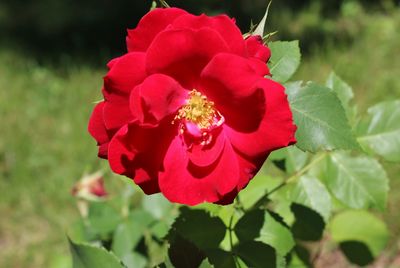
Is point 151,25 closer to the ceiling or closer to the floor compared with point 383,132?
closer to the ceiling

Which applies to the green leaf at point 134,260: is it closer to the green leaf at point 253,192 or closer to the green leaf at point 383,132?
the green leaf at point 253,192

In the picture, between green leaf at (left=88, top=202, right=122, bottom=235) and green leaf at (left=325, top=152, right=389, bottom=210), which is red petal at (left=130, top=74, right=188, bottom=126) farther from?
green leaf at (left=88, top=202, right=122, bottom=235)

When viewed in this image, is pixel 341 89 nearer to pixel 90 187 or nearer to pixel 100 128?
pixel 100 128

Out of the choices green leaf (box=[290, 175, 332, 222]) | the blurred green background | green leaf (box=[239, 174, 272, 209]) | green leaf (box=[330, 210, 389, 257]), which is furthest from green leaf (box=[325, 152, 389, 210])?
the blurred green background

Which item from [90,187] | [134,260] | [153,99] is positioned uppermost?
[153,99]

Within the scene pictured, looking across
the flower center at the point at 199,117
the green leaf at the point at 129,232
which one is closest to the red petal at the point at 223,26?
the flower center at the point at 199,117

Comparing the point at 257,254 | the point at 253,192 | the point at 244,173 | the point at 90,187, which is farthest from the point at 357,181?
the point at 90,187

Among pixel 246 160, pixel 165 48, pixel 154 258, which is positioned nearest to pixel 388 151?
pixel 246 160
